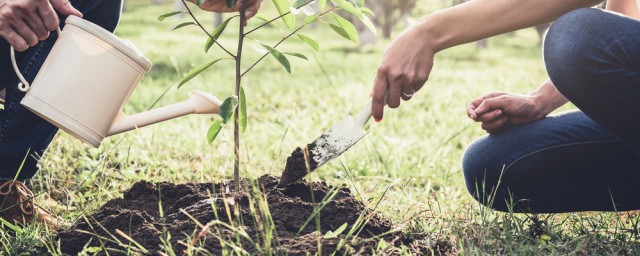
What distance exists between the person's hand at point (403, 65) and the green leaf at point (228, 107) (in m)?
0.36

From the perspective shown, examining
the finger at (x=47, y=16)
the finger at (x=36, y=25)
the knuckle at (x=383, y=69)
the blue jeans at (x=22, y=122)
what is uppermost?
the knuckle at (x=383, y=69)

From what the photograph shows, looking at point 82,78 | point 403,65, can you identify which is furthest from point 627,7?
point 82,78

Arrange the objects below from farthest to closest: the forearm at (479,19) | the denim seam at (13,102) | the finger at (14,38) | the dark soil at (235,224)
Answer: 1. the denim seam at (13,102)
2. the finger at (14,38)
3. the forearm at (479,19)
4. the dark soil at (235,224)

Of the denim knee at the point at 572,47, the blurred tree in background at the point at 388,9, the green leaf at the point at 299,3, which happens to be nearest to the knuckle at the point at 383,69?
the green leaf at the point at 299,3

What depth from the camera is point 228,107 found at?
5.87 ft

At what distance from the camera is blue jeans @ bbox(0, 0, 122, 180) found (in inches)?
89.0

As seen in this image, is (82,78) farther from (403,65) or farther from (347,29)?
(403,65)

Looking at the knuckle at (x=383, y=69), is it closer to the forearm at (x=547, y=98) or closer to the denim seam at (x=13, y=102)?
the forearm at (x=547, y=98)

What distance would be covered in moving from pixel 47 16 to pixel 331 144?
2.70 ft

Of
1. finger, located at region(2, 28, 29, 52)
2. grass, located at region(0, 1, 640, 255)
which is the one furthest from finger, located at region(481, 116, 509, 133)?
finger, located at region(2, 28, 29, 52)

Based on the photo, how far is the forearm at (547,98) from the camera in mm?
2248

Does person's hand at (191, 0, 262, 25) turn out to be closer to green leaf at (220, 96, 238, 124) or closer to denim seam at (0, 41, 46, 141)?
green leaf at (220, 96, 238, 124)

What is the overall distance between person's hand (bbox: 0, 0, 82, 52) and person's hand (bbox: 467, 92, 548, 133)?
1.22 meters

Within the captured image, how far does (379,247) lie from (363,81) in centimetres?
443
